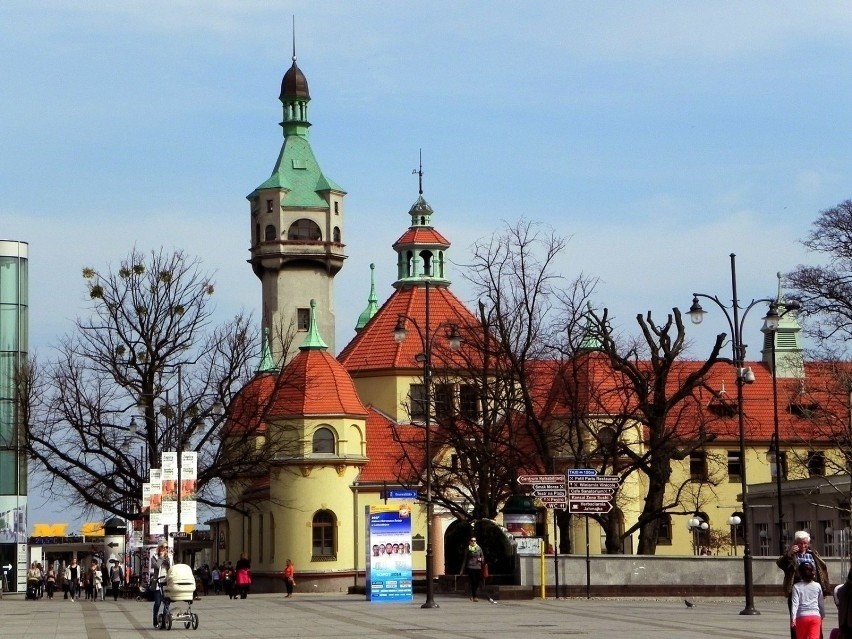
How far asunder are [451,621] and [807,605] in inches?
520

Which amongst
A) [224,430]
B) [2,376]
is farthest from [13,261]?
[224,430]

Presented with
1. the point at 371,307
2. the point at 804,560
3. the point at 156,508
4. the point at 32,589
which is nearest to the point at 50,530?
the point at 371,307

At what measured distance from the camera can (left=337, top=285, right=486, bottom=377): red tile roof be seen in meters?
83.4

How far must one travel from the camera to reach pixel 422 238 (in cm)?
8994

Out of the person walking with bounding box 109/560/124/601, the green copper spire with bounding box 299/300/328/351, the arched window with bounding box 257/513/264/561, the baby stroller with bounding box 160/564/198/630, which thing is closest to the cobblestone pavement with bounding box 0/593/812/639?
the baby stroller with bounding box 160/564/198/630

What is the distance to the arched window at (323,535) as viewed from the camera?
77.8 m

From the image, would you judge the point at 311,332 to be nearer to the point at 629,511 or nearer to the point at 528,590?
the point at 629,511

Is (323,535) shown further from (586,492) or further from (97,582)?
(586,492)

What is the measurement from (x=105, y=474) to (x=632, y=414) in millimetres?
18549

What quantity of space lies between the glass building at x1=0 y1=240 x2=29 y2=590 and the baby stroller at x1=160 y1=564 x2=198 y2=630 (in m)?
44.5

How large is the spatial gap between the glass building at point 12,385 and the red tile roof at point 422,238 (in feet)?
73.8

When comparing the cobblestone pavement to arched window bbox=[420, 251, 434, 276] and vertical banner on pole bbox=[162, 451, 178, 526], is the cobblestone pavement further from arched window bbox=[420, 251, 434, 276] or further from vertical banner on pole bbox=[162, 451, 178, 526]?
arched window bbox=[420, 251, 434, 276]

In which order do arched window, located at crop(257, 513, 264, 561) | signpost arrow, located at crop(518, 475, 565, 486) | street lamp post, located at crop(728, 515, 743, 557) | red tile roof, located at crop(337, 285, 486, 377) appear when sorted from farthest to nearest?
red tile roof, located at crop(337, 285, 486, 377) < arched window, located at crop(257, 513, 264, 561) < street lamp post, located at crop(728, 515, 743, 557) < signpost arrow, located at crop(518, 475, 565, 486)

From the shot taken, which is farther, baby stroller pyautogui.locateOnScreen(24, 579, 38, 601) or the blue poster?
baby stroller pyautogui.locateOnScreen(24, 579, 38, 601)
